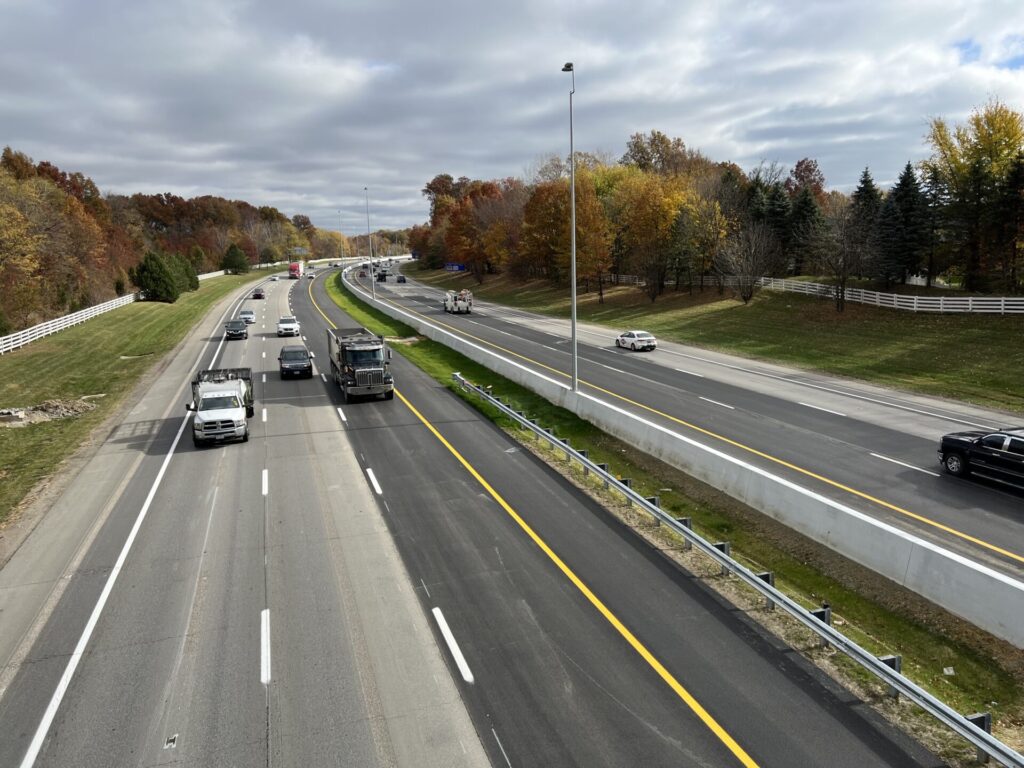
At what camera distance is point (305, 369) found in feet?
112

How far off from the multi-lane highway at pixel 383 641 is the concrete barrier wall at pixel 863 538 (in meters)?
3.35

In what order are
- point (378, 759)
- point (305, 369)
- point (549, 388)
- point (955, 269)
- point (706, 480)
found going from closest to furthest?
1. point (378, 759)
2. point (706, 480)
3. point (549, 388)
4. point (305, 369)
5. point (955, 269)

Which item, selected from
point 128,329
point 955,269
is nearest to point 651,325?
point 955,269

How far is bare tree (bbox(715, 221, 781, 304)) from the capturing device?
56.0m

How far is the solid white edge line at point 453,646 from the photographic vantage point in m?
9.43

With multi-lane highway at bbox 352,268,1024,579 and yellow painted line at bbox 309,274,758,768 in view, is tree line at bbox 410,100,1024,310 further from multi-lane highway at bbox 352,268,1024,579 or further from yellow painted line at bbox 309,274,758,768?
yellow painted line at bbox 309,274,758,768

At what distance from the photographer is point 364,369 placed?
28.3 metres

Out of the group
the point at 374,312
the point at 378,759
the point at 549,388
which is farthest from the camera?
the point at 374,312

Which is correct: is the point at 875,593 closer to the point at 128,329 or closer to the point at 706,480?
the point at 706,480

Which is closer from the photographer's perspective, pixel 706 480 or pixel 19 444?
pixel 706 480

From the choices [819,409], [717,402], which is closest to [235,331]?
[717,402]

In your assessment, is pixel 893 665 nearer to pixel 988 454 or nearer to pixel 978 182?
pixel 988 454

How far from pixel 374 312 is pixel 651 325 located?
29456 mm

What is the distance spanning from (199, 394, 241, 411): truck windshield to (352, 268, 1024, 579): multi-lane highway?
51.7 feet
